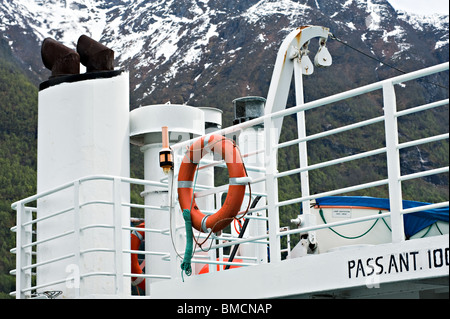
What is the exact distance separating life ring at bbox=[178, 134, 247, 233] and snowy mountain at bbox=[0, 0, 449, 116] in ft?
222

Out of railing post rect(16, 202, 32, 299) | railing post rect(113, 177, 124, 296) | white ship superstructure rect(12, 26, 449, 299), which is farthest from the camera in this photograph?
railing post rect(16, 202, 32, 299)

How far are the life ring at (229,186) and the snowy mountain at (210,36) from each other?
67614 mm

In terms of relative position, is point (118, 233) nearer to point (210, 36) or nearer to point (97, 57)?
A: point (97, 57)

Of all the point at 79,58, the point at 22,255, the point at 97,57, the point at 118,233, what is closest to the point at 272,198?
the point at 118,233

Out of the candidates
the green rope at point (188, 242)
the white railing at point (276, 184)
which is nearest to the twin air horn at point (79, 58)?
the white railing at point (276, 184)

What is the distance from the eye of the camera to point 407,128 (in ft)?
222

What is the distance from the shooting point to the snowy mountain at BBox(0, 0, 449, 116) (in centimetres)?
8225

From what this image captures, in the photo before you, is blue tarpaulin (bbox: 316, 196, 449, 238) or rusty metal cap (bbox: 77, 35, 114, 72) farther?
rusty metal cap (bbox: 77, 35, 114, 72)

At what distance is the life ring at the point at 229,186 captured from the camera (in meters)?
5.87

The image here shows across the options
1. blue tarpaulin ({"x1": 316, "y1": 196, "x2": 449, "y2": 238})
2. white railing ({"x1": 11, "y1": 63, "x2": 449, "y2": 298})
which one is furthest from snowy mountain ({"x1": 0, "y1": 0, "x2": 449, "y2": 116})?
blue tarpaulin ({"x1": 316, "y1": 196, "x2": 449, "y2": 238})

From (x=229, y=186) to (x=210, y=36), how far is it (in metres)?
94.6

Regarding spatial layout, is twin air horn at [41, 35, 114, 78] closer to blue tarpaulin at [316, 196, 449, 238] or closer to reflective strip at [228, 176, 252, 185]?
blue tarpaulin at [316, 196, 449, 238]

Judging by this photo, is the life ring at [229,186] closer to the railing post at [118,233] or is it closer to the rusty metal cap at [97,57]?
the railing post at [118,233]
